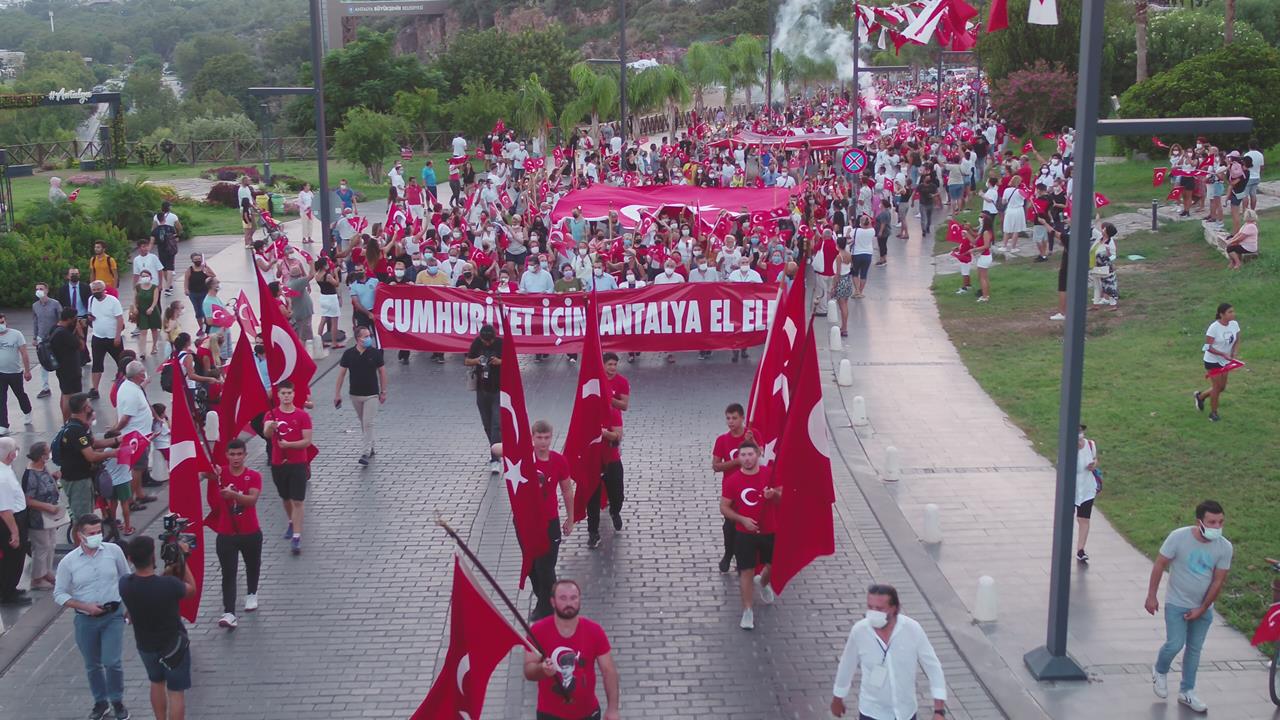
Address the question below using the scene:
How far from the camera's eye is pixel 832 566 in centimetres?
1132

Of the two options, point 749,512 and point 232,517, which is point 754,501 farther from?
point 232,517

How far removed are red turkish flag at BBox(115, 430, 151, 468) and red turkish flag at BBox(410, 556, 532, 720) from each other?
18.4ft

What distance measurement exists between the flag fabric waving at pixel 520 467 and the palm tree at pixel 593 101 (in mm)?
41621

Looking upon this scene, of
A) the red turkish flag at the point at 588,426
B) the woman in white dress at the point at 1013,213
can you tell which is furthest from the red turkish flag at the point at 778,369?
the woman in white dress at the point at 1013,213

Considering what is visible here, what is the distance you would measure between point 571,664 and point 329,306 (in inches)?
533

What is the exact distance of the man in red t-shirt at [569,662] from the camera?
6.94 meters

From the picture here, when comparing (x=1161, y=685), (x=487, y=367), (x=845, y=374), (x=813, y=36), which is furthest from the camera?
(x=813, y=36)

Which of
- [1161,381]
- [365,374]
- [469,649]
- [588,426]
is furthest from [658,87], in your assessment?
[469,649]

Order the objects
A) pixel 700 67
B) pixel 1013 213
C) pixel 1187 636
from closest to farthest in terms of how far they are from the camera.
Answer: pixel 1187 636
pixel 1013 213
pixel 700 67

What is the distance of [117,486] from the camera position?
1162 cm

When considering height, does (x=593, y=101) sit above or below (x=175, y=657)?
above

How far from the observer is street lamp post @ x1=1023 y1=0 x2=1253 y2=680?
8633mm

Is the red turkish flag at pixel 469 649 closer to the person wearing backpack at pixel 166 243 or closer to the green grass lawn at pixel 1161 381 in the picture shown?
the green grass lawn at pixel 1161 381

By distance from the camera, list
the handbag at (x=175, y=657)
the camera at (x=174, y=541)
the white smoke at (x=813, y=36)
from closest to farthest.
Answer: the handbag at (x=175, y=657)
the camera at (x=174, y=541)
the white smoke at (x=813, y=36)
